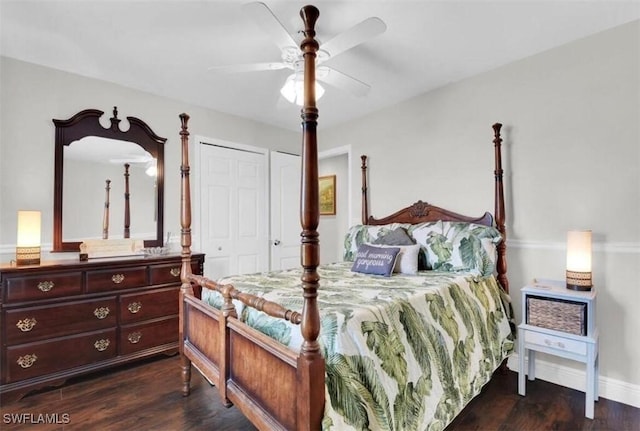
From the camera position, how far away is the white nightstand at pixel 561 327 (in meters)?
2.03

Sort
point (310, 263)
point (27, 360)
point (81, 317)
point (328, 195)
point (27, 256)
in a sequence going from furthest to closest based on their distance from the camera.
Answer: point (328, 195), point (81, 317), point (27, 256), point (27, 360), point (310, 263)

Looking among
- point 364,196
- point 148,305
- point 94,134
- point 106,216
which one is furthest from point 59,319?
point 364,196

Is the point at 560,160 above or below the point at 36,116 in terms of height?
below

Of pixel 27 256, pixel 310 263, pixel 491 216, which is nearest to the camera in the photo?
pixel 310 263

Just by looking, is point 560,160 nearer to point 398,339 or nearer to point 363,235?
point 363,235

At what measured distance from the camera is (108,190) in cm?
309

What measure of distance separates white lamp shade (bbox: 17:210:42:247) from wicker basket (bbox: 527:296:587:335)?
376 centimetres

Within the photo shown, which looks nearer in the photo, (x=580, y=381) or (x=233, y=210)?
(x=580, y=381)

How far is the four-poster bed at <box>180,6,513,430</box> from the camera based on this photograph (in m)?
1.21

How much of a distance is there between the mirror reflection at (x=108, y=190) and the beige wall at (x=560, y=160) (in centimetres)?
292

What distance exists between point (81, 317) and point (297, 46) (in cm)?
263

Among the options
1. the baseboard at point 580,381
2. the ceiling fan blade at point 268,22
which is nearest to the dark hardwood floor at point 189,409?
the baseboard at point 580,381

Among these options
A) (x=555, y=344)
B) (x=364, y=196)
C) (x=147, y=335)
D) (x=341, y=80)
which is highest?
(x=341, y=80)

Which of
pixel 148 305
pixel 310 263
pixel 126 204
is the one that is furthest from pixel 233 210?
pixel 310 263
